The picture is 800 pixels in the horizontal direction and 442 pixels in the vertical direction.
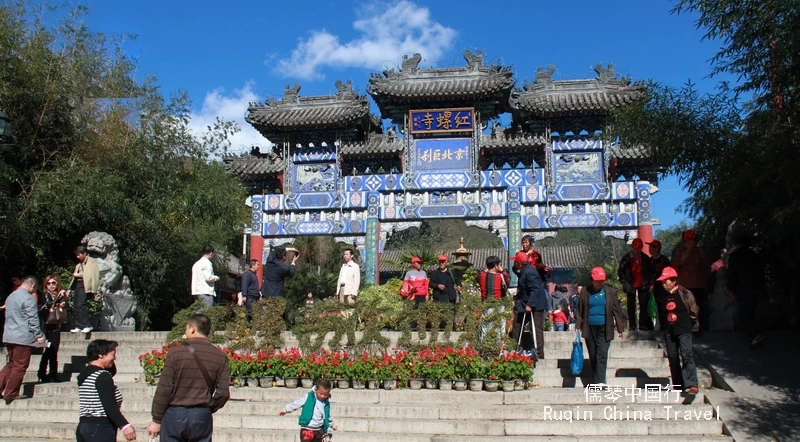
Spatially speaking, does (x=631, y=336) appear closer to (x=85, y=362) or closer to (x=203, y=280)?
(x=203, y=280)

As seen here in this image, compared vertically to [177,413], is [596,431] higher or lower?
lower

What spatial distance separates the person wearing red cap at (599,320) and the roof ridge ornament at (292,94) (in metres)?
16.3

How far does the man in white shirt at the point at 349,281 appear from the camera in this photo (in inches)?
480

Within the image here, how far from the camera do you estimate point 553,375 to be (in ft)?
27.6

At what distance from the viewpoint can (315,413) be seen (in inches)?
230

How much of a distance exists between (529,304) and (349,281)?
4404 millimetres

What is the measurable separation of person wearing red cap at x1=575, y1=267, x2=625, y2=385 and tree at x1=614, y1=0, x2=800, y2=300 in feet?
6.53

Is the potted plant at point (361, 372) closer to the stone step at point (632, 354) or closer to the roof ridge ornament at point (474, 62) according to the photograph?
the stone step at point (632, 354)

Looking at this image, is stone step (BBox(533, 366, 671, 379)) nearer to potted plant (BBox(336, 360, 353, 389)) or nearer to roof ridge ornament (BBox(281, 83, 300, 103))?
potted plant (BBox(336, 360, 353, 389))

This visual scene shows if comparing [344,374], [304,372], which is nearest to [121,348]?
[304,372]

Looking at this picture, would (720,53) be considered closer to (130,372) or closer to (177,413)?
(177,413)

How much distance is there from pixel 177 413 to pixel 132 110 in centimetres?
1348

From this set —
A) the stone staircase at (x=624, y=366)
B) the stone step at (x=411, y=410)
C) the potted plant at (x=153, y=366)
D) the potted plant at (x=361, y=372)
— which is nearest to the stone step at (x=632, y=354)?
the stone staircase at (x=624, y=366)

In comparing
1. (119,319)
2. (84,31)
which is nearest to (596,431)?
(119,319)
